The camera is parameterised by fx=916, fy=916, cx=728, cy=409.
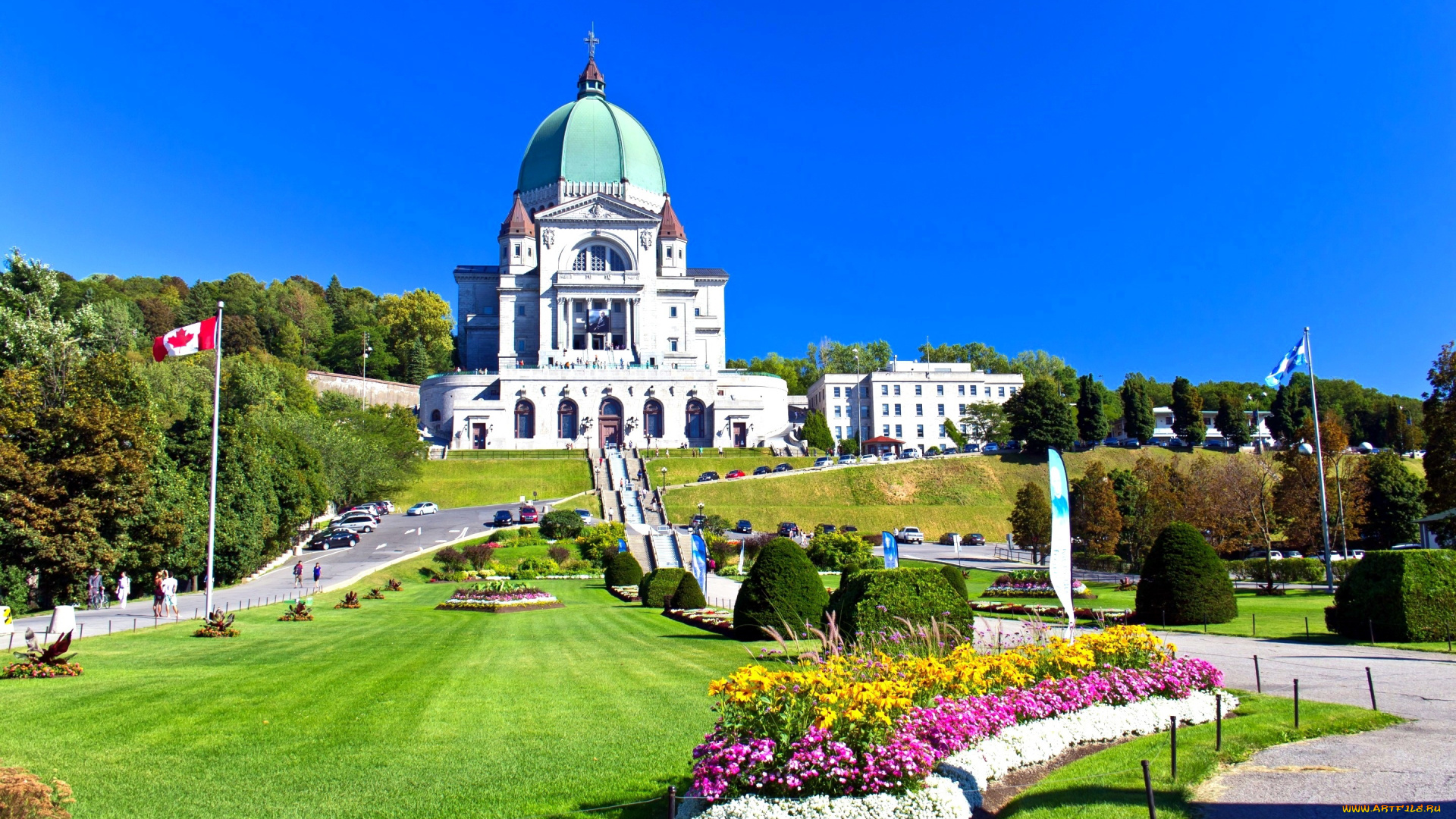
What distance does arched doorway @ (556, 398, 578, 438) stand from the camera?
8550 centimetres

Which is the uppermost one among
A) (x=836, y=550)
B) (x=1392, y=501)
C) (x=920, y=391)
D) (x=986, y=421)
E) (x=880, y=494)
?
(x=920, y=391)

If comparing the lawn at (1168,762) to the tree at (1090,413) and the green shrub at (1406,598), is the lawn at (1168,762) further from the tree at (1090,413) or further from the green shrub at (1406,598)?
the tree at (1090,413)

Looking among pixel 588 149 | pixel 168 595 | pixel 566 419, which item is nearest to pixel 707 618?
pixel 168 595

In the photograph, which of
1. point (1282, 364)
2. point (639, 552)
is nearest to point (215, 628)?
point (639, 552)

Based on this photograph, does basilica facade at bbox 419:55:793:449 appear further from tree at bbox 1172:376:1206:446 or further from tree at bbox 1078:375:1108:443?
tree at bbox 1172:376:1206:446

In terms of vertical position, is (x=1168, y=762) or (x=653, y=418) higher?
(x=653, y=418)

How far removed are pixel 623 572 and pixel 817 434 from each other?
5639 centimetres

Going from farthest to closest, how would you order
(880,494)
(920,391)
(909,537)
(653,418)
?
(920,391) < (653,418) < (880,494) < (909,537)

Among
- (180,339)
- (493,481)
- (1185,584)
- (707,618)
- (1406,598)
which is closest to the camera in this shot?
(1406,598)

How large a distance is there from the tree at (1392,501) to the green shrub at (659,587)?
47.2 metres

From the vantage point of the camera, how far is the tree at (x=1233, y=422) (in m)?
100

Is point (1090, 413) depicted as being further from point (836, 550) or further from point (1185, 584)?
point (1185, 584)

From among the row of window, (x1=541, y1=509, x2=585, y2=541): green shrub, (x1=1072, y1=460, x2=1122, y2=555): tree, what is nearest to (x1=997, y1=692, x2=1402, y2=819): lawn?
(x1=1072, y1=460, x2=1122, y2=555): tree

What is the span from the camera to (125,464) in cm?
3192
